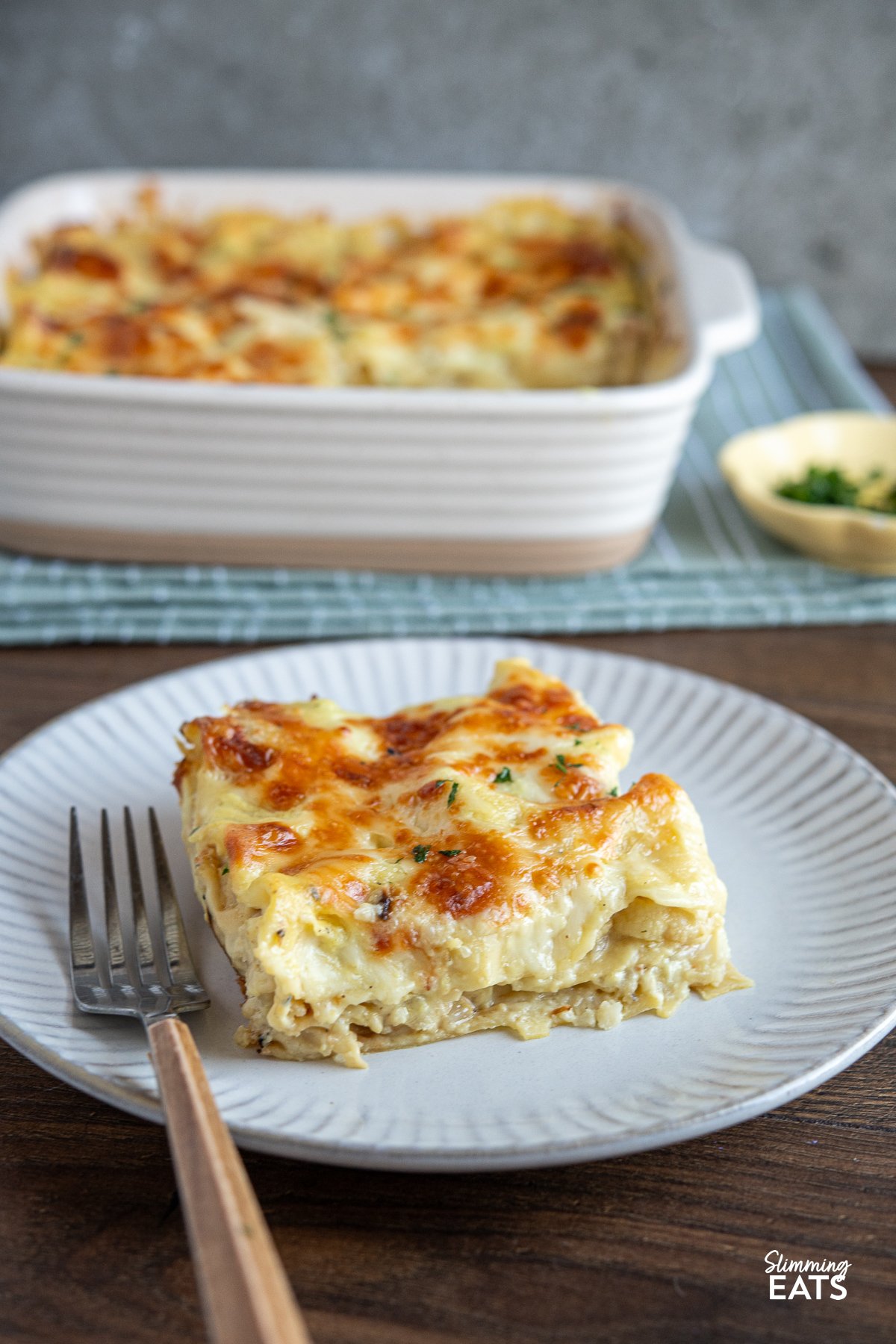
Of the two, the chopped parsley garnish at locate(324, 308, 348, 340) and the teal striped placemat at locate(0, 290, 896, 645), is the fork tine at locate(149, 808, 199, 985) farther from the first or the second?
the chopped parsley garnish at locate(324, 308, 348, 340)

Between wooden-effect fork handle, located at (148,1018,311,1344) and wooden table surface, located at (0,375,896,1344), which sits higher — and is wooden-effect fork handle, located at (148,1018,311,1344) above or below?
above

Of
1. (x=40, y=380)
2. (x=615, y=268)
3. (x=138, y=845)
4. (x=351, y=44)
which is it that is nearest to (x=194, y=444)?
(x=40, y=380)

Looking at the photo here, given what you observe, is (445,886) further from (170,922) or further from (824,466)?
(824,466)

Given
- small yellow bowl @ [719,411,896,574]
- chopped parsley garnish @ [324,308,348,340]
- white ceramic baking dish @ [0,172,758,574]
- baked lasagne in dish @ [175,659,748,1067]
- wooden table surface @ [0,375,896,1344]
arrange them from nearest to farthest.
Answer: wooden table surface @ [0,375,896,1344] < baked lasagne in dish @ [175,659,748,1067] < white ceramic baking dish @ [0,172,758,574] < small yellow bowl @ [719,411,896,574] < chopped parsley garnish @ [324,308,348,340]

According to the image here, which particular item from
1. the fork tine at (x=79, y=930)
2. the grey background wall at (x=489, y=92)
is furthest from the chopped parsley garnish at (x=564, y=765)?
the grey background wall at (x=489, y=92)

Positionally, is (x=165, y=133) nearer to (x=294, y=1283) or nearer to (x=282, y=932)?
(x=282, y=932)

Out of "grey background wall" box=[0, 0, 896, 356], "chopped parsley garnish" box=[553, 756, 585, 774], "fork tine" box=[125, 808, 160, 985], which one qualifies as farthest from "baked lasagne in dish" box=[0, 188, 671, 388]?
"chopped parsley garnish" box=[553, 756, 585, 774]
